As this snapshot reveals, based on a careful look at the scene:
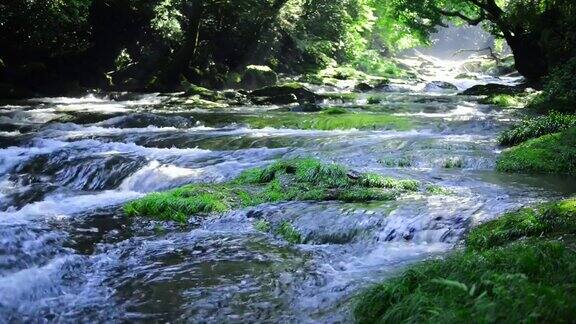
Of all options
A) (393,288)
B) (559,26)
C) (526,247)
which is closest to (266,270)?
(393,288)

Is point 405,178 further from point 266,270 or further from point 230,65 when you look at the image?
point 230,65

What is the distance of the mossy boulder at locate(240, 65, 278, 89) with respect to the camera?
31156 millimetres

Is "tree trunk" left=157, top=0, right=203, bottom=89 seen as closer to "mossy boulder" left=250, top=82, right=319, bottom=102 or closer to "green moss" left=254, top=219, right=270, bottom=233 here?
"mossy boulder" left=250, top=82, right=319, bottom=102

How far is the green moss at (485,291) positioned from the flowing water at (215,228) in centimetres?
59

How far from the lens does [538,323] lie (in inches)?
133

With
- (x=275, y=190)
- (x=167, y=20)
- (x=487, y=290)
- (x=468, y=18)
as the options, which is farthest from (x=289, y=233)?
(x=468, y=18)

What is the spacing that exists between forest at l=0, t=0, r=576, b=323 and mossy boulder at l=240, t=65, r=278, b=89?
5252 millimetres

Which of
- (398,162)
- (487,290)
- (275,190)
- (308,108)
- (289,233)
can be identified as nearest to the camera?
(487,290)

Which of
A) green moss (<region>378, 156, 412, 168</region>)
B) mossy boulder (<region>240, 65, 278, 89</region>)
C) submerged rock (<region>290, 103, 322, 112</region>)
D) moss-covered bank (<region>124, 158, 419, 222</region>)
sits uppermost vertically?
mossy boulder (<region>240, 65, 278, 89</region>)

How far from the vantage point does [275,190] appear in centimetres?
874

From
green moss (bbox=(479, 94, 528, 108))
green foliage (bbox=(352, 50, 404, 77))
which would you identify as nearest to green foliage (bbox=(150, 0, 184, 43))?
green moss (bbox=(479, 94, 528, 108))

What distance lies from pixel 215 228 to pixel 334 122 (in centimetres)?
962

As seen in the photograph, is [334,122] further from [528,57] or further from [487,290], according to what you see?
[528,57]

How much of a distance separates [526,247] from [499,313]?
1.44m
